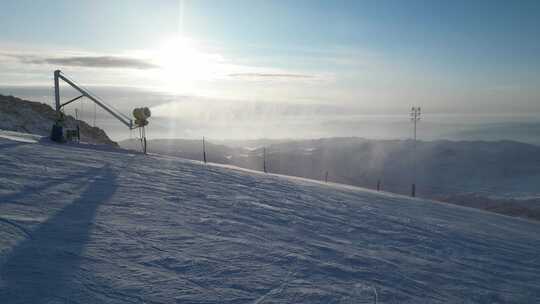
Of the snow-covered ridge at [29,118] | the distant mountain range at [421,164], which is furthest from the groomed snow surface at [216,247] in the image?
the distant mountain range at [421,164]

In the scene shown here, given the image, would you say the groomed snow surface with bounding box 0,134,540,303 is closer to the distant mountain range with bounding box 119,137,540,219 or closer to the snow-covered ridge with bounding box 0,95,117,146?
the snow-covered ridge with bounding box 0,95,117,146

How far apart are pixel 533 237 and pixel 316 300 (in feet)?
44.8

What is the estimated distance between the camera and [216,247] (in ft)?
26.1

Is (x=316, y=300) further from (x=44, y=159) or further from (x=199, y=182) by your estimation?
(x=44, y=159)

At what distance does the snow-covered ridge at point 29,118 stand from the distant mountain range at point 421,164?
35558mm

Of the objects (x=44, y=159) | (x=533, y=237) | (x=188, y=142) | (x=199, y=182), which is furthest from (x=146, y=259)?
(x=188, y=142)

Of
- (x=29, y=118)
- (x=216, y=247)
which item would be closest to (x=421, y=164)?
(x=29, y=118)

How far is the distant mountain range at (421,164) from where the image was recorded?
66.9 meters

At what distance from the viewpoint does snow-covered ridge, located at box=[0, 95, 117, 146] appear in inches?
1305

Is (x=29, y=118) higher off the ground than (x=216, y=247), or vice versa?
(x=29, y=118)

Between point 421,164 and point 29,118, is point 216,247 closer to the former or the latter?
point 29,118

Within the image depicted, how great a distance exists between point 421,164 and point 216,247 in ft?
275

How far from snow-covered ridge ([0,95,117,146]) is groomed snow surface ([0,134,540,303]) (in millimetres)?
21007

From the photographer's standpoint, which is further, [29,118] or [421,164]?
[421,164]
